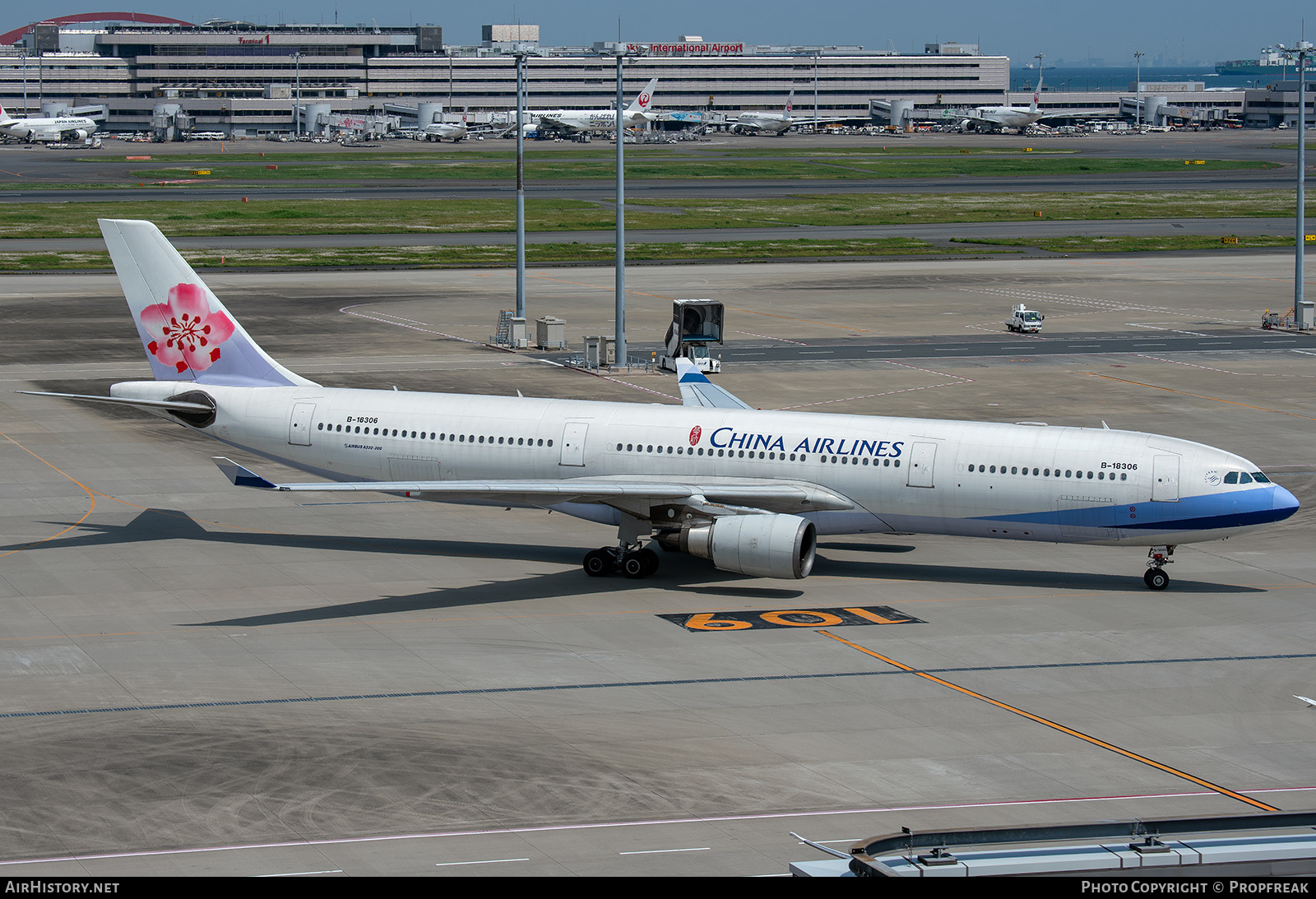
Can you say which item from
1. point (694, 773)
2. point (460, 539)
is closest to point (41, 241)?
point (460, 539)

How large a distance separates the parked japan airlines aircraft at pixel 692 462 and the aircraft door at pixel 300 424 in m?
0.07

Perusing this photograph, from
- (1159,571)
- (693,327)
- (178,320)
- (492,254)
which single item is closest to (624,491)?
(1159,571)

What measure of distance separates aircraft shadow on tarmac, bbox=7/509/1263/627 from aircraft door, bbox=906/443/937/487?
2942 millimetres

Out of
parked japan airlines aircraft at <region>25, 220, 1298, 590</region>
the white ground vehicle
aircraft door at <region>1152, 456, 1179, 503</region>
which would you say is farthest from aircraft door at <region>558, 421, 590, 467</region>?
the white ground vehicle

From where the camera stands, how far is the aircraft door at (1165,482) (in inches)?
1537

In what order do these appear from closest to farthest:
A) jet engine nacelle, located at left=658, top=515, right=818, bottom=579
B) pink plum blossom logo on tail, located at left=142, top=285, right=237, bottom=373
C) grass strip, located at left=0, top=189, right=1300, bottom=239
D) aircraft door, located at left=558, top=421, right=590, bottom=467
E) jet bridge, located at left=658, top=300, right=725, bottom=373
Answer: jet engine nacelle, located at left=658, top=515, right=818, bottom=579 → aircraft door, located at left=558, top=421, right=590, bottom=467 → pink plum blossom logo on tail, located at left=142, top=285, right=237, bottom=373 → jet bridge, located at left=658, top=300, right=725, bottom=373 → grass strip, located at left=0, top=189, right=1300, bottom=239

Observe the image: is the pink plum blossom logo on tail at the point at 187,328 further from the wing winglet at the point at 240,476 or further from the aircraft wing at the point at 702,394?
the aircraft wing at the point at 702,394

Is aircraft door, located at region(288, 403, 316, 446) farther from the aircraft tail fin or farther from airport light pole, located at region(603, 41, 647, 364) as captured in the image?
airport light pole, located at region(603, 41, 647, 364)

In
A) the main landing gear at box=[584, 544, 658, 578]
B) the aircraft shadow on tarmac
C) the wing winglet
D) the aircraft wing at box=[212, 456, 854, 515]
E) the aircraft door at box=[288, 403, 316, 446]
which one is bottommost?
the aircraft shadow on tarmac

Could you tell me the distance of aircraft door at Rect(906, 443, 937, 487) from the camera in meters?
40.3

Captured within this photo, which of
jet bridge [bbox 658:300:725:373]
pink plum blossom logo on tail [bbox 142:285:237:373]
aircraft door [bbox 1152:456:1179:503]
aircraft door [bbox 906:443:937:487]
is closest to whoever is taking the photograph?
aircraft door [bbox 1152:456:1179:503]

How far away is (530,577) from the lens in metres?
41.5
